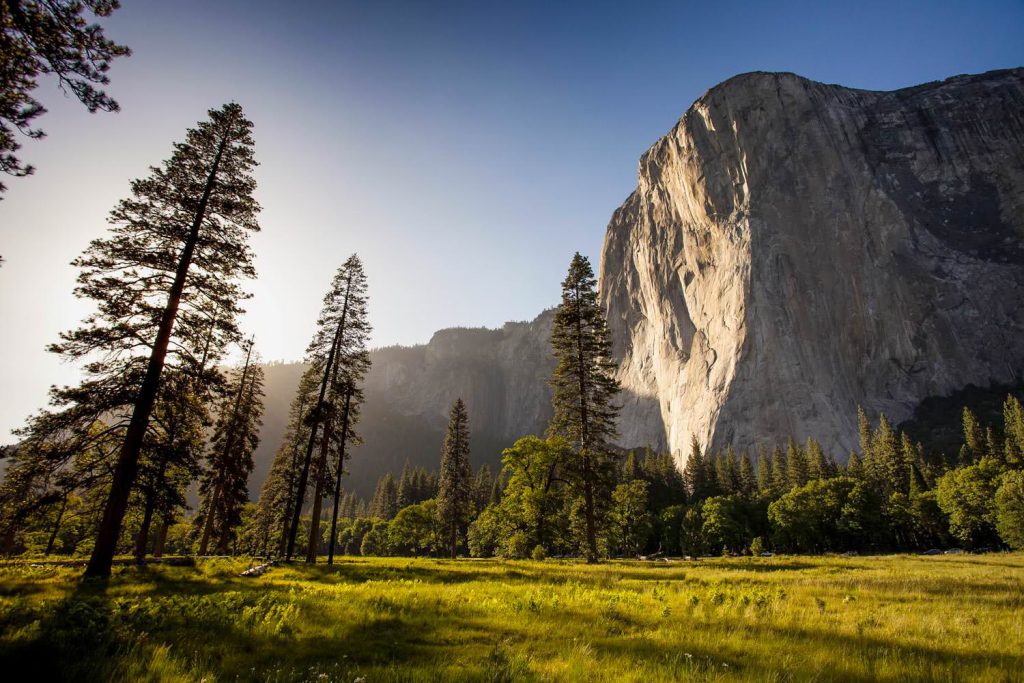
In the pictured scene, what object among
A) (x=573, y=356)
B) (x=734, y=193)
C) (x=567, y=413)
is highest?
(x=734, y=193)

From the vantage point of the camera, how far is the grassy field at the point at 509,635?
15.4 feet

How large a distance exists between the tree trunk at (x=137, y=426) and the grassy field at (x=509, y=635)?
72.7 inches

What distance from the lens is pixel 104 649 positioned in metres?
4.73

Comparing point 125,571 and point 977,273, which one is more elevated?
point 977,273

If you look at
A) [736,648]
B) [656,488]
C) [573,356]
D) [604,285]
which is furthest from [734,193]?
[736,648]

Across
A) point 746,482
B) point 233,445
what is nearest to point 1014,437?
point 746,482

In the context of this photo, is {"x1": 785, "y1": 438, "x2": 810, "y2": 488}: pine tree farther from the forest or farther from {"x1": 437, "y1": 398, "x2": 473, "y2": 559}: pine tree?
{"x1": 437, "y1": 398, "x2": 473, "y2": 559}: pine tree

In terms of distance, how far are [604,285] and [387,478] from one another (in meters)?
103

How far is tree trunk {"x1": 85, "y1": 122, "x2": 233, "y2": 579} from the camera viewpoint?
1324cm

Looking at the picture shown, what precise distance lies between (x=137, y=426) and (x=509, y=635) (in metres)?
12.9

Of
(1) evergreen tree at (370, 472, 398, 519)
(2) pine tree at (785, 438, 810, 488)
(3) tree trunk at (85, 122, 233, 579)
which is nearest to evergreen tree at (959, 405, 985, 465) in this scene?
(2) pine tree at (785, 438, 810, 488)

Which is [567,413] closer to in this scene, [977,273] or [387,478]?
[387,478]

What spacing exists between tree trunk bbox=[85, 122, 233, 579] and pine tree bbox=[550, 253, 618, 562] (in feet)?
54.3

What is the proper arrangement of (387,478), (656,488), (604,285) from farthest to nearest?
(604,285) → (387,478) → (656,488)
